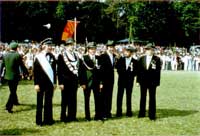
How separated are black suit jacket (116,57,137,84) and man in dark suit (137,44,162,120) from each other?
0.67ft

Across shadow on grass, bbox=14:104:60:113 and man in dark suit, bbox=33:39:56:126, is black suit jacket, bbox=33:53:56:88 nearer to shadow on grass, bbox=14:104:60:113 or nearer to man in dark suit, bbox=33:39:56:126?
man in dark suit, bbox=33:39:56:126

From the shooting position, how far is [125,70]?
13484 millimetres

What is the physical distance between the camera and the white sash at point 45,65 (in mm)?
11852

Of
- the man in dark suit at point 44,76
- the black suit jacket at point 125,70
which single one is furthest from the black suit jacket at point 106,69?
the man in dark suit at point 44,76

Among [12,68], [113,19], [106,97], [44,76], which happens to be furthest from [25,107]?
[113,19]

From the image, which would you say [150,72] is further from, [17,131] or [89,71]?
[17,131]

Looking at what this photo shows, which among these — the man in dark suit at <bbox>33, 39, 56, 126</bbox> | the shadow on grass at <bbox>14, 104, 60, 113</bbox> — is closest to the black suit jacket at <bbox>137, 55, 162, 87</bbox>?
the man in dark suit at <bbox>33, 39, 56, 126</bbox>

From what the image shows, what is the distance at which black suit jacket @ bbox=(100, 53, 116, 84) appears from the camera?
1273 centimetres

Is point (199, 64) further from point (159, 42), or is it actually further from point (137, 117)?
point (137, 117)

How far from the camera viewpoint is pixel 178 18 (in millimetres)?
66875

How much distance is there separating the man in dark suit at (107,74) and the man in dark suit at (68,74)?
0.79 meters

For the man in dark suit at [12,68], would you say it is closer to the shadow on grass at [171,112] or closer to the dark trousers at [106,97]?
the dark trousers at [106,97]

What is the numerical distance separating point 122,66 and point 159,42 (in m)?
54.6

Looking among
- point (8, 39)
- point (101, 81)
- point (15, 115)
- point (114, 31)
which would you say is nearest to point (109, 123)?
point (101, 81)
